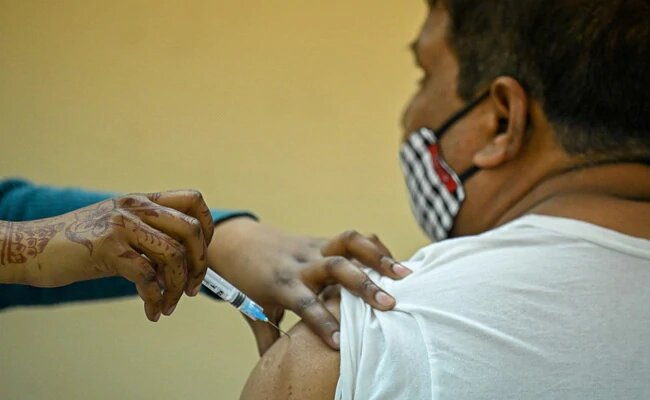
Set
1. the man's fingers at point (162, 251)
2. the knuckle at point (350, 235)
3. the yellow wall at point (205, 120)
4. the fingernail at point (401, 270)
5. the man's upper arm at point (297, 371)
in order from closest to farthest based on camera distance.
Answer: the man's fingers at point (162, 251), the man's upper arm at point (297, 371), the fingernail at point (401, 270), the knuckle at point (350, 235), the yellow wall at point (205, 120)

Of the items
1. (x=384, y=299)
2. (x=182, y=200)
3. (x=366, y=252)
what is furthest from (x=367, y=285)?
(x=182, y=200)

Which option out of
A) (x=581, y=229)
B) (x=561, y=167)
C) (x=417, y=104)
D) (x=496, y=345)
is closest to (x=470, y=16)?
(x=417, y=104)

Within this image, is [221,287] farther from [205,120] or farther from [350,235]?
[205,120]

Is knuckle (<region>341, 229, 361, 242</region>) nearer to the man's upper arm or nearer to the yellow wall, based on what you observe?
the man's upper arm

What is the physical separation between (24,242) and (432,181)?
0.71m

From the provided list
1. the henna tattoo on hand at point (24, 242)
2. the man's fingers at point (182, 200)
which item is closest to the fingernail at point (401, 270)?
the man's fingers at point (182, 200)

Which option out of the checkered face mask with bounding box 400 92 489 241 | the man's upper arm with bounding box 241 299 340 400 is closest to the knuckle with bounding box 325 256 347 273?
the man's upper arm with bounding box 241 299 340 400

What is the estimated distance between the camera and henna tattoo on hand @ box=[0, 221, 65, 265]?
857 millimetres

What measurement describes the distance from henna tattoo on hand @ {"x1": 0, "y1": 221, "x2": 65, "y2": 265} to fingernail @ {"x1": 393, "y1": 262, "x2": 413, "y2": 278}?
0.44 meters

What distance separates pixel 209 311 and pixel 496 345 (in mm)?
1568

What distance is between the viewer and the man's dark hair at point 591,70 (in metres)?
1.10

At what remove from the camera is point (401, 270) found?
3.59ft

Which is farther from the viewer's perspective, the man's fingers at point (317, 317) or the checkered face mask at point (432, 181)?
the checkered face mask at point (432, 181)

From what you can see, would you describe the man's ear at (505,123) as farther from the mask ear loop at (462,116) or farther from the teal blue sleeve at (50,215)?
the teal blue sleeve at (50,215)
